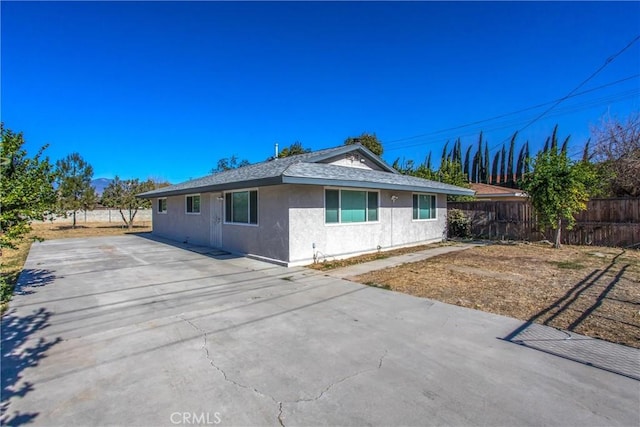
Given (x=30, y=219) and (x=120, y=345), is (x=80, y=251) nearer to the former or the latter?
(x=30, y=219)

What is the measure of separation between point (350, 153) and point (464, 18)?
6325 millimetres

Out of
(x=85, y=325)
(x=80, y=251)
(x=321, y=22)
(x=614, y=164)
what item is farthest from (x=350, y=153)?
(x=614, y=164)

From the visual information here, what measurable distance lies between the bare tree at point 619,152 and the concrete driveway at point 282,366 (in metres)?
15.5

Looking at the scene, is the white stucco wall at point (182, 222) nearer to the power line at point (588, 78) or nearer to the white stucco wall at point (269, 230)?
the white stucco wall at point (269, 230)

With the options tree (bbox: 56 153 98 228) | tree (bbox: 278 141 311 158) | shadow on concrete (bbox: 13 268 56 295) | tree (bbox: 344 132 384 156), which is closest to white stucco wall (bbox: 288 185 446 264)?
shadow on concrete (bbox: 13 268 56 295)

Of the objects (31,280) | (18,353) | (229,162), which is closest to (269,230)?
(31,280)

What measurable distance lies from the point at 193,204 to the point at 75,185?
19.5m

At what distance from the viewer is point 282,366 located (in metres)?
3.30

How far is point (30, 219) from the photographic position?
580 centimetres

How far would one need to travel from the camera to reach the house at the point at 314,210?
354 inches

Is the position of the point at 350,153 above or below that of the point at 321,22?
below

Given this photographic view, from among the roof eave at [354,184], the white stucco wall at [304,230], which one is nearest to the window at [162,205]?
the white stucco wall at [304,230]

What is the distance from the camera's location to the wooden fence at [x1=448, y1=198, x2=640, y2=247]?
12062 millimetres

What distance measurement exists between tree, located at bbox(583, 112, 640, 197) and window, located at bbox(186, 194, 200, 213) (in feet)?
63.0
